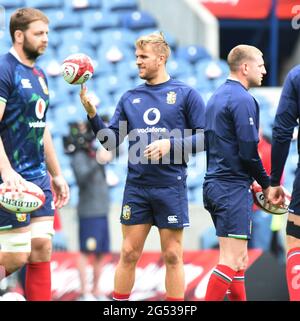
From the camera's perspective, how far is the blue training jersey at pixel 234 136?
6.87 metres

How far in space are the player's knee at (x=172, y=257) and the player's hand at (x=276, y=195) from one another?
78 cm

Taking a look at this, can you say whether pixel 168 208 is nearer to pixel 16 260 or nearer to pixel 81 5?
pixel 16 260

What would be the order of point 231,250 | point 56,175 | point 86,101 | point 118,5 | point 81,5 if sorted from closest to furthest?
point 231,250 → point 86,101 → point 56,175 → point 81,5 → point 118,5

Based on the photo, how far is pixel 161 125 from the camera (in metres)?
7.15

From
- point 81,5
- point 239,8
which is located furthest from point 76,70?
point 239,8

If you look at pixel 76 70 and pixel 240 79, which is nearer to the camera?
pixel 76 70

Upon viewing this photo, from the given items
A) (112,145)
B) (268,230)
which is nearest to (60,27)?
(268,230)

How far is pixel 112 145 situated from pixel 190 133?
0.59 m

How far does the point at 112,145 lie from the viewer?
731cm

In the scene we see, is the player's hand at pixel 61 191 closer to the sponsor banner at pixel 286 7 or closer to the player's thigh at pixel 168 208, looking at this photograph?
the player's thigh at pixel 168 208

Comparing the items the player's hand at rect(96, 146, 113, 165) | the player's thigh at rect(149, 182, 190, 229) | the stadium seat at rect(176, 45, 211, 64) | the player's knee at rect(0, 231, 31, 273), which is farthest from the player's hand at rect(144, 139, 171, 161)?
the stadium seat at rect(176, 45, 211, 64)

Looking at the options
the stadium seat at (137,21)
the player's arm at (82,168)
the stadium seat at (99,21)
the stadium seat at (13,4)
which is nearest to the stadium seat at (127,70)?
the stadium seat at (99,21)

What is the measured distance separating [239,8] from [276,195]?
12011 mm
